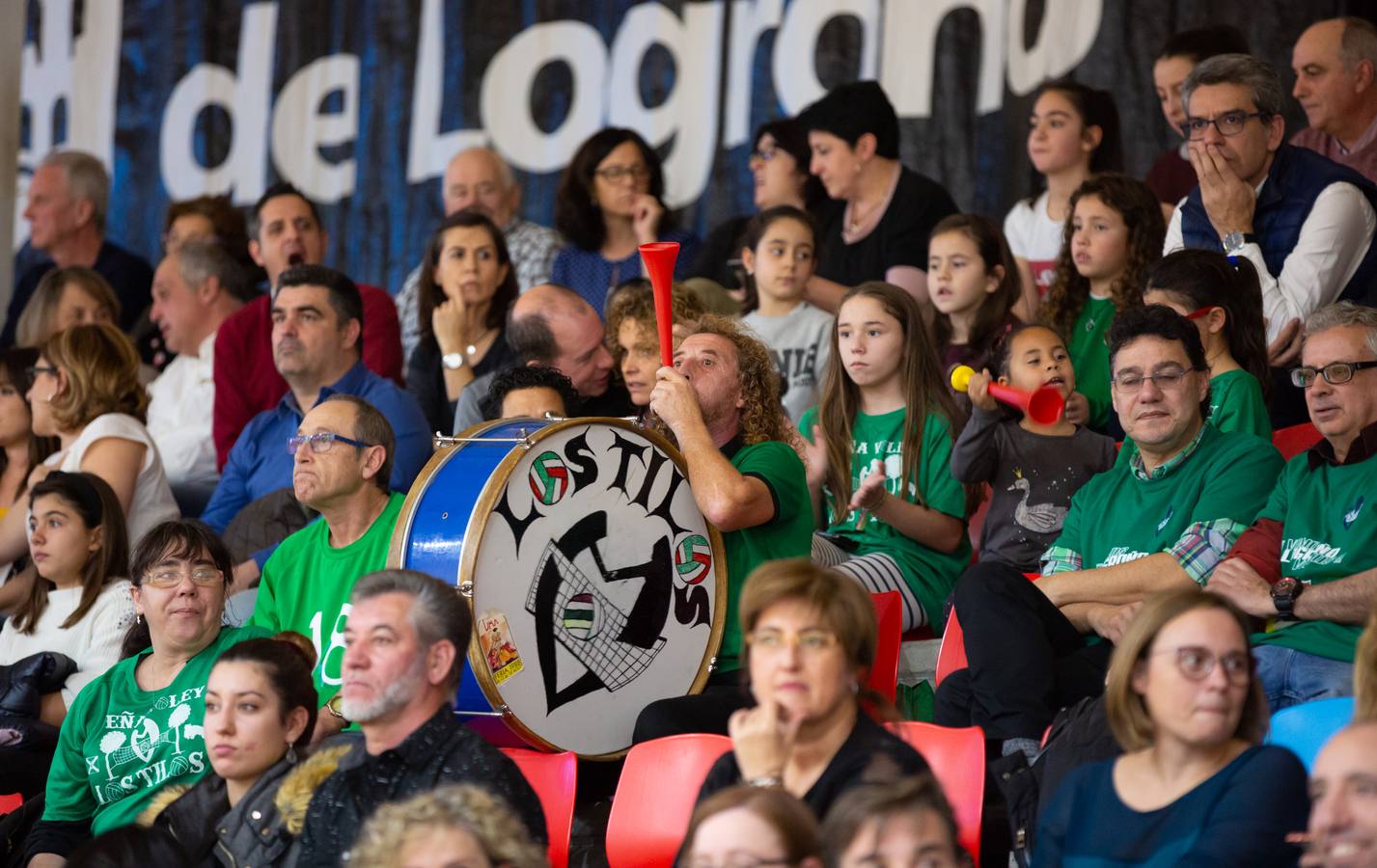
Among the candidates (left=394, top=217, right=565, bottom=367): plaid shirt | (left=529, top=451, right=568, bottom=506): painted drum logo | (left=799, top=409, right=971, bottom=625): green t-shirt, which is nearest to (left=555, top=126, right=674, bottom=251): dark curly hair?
(left=394, top=217, right=565, bottom=367): plaid shirt

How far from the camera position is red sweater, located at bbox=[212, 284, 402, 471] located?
240 inches

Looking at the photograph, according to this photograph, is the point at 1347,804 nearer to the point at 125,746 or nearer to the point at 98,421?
the point at 125,746

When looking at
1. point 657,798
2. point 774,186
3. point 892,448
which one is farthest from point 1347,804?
point 774,186

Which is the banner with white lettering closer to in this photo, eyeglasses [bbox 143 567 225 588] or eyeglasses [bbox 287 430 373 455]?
eyeglasses [bbox 287 430 373 455]

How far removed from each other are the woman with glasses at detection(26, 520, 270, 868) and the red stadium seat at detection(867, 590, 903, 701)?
1403 millimetres

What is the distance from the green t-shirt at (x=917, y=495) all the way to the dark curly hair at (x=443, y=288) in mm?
1581

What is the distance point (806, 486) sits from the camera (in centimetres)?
435

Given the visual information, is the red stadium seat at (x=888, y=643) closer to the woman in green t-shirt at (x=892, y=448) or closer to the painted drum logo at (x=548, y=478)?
the woman in green t-shirt at (x=892, y=448)

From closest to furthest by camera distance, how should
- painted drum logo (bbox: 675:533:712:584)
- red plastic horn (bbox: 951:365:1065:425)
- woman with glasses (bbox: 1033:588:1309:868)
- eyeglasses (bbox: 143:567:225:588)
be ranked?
woman with glasses (bbox: 1033:588:1309:868)
eyeglasses (bbox: 143:567:225:588)
painted drum logo (bbox: 675:533:712:584)
red plastic horn (bbox: 951:365:1065:425)

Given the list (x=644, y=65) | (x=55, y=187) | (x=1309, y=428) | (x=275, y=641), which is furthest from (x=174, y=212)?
(x=1309, y=428)

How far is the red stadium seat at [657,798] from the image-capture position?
3.50 m

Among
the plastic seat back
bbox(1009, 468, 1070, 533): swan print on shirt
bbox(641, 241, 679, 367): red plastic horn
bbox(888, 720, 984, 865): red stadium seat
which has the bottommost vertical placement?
bbox(888, 720, 984, 865): red stadium seat

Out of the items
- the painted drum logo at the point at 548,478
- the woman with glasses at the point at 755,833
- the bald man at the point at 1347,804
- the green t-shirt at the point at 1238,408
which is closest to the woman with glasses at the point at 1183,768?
the bald man at the point at 1347,804

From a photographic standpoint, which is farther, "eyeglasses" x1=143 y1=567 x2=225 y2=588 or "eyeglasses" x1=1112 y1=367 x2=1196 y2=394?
"eyeglasses" x1=143 y1=567 x2=225 y2=588
